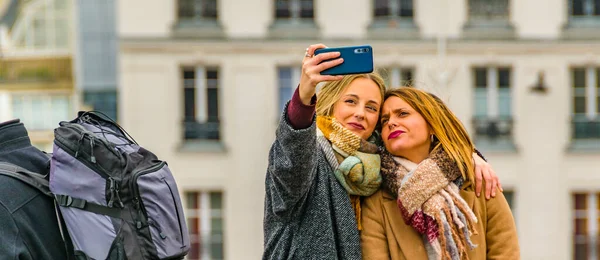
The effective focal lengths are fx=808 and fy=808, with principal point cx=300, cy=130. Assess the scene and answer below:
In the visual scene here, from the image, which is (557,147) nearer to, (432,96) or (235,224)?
(235,224)

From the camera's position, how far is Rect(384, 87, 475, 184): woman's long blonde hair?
3186 mm

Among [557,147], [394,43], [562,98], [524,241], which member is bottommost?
[524,241]

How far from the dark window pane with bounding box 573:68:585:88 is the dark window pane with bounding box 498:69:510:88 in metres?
1.64

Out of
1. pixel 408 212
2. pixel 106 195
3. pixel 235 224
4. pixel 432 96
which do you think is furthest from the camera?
pixel 235 224

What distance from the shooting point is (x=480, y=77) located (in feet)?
64.7

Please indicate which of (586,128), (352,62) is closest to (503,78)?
(586,128)

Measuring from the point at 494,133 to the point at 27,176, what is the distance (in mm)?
17889

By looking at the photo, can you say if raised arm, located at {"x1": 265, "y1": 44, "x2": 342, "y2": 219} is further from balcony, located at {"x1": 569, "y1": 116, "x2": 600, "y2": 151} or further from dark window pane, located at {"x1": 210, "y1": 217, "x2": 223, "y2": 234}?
balcony, located at {"x1": 569, "y1": 116, "x2": 600, "y2": 151}

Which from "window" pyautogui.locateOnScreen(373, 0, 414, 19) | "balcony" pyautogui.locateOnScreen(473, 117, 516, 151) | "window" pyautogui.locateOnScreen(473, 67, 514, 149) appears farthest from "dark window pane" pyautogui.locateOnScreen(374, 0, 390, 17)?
"balcony" pyautogui.locateOnScreen(473, 117, 516, 151)

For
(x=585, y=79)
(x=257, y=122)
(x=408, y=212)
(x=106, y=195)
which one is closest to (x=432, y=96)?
(x=408, y=212)

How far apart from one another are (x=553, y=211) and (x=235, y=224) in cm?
766

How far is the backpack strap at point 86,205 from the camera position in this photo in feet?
8.87

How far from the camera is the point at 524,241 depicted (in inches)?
772

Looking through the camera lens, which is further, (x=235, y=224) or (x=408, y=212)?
(x=235, y=224)
